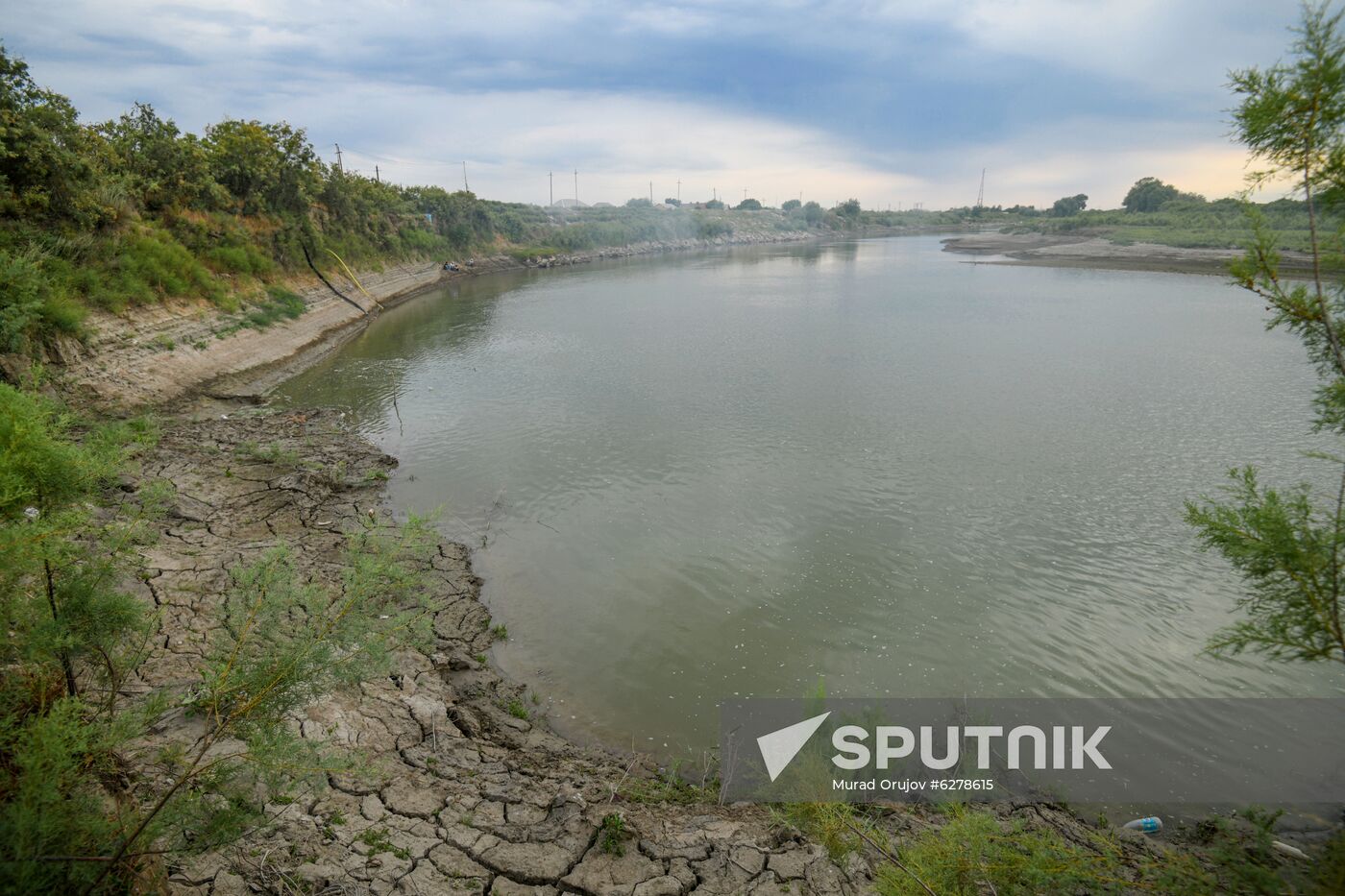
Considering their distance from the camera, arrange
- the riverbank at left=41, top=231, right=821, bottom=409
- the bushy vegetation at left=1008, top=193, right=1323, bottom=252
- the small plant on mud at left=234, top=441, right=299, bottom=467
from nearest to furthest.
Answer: the small plant on mud at left=234, top=441, right=299, bottom=467 → the riverbank at left=41, top=231, right=821, bottom=409 → the bushy vegetation at left=1008, top=193, right=1323, bottom=252

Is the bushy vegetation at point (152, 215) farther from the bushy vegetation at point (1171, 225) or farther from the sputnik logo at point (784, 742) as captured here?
the bushy vegetation at point (1171, 225)

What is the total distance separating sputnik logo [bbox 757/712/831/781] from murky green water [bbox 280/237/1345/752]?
632 millimetres

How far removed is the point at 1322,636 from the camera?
368 cm

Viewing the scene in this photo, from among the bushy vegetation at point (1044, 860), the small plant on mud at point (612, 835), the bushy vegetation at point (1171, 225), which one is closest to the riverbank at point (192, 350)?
the small plant on mud at point (612, 835)

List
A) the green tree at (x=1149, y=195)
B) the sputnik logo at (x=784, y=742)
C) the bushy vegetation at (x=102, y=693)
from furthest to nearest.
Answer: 1. the green tree at (x=1149, y=195)
2. the sputnik logo at (x=784, y=742)
3. the bushy vegetation at (x=102, y=693)

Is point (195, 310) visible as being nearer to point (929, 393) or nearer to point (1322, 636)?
point (929, 393)

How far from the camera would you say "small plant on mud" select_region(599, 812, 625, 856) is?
4730 mm

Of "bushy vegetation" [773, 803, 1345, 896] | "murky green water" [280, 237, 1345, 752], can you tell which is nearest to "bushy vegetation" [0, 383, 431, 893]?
"bushy vegetation" [773, 803, 1345, 896]

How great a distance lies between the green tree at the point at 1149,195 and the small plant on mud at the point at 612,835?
113 metres

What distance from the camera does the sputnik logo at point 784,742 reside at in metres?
6.36

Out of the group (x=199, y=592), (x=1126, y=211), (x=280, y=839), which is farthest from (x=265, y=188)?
(x=1126, y=211)

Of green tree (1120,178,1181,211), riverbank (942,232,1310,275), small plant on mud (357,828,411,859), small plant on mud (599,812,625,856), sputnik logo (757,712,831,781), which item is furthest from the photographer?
green tree (1120,178,1181,211)

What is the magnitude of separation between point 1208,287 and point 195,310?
54115 mm

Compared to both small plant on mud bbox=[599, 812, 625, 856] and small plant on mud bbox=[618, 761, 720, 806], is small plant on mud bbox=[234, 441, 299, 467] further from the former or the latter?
small plant on mud bbox=[599, 812, 625, 856]
